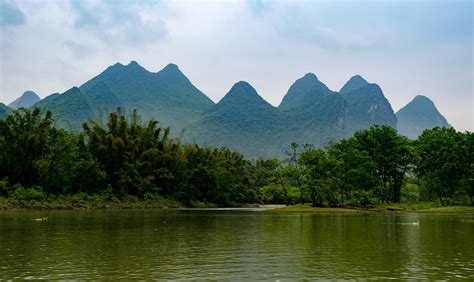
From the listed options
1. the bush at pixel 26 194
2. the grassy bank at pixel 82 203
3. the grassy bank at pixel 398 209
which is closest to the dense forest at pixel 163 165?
the bush at pixel 26 194

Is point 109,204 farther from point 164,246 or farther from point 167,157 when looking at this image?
point 164,246

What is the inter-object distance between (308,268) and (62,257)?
923 cm

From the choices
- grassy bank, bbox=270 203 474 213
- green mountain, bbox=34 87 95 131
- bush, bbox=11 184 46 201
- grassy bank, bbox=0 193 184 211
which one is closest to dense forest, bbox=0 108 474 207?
bush, bbox=11 184 46 201

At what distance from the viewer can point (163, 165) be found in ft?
290

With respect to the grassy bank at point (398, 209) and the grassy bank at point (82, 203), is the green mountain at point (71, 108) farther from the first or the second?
the grassy bank at point (398, 209)

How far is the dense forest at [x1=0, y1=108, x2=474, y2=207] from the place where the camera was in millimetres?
66688

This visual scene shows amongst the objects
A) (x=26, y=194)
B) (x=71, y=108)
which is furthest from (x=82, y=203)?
(x=71, y=108)

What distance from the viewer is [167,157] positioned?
87.6 meters

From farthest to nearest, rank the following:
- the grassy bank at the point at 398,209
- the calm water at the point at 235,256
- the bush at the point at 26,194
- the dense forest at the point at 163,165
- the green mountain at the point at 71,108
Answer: the green mountain at the point at 71,108, the dense forest at the point at 163,165, the bush at the point at 26,194, the grassy bank at the point at 398,209, the calm water at the point at 235,256

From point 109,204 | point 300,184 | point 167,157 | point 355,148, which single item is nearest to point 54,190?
point 109,204

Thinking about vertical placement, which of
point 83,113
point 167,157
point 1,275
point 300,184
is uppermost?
point 83,113

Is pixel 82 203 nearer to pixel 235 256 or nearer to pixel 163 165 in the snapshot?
pixel 163 165

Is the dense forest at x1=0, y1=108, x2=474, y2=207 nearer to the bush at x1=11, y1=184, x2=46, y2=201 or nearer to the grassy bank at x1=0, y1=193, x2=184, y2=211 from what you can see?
the bush at x1=11, y1=184, x2=46, y2=201

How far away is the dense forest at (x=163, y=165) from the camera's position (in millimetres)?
66688
